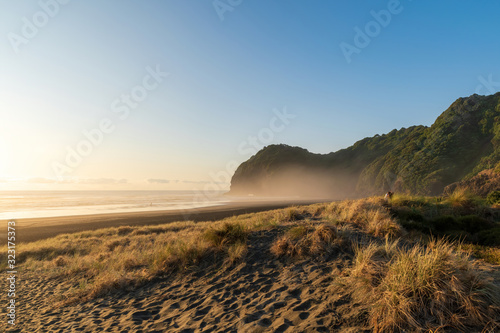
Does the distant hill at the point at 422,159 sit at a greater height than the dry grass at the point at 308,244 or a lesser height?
greater

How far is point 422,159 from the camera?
5831 centimetres

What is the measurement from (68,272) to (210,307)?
29.4 ft

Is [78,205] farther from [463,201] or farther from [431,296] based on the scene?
[431,296]

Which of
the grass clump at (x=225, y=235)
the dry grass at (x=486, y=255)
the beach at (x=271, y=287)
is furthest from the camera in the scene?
the grass clump at (x=225, y=235)

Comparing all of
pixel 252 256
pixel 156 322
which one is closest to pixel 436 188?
pixel 252 256

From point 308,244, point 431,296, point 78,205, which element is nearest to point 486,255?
point 308,244

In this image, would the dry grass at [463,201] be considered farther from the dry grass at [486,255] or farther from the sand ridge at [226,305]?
the sand ridge at [226,305]

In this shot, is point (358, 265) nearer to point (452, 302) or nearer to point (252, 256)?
point (452, 302)

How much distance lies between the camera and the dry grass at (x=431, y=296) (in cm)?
387

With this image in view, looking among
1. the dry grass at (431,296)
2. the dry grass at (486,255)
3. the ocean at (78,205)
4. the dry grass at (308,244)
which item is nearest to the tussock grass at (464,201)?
the dry grass at (486,255)

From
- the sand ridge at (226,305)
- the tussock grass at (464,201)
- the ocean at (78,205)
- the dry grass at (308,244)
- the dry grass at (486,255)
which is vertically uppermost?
the ocean at (78,205)

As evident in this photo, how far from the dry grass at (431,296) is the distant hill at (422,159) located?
161 ft

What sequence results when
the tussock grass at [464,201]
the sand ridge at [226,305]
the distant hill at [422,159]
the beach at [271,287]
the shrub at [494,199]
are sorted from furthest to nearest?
1. the distant hill at [422,159]
2. the shrub at [494,199]
3. the tussock grass at [464,201]
4. the sand ridge at [226,305]
5. the beach at [271,287]

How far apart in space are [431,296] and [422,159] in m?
65.1
